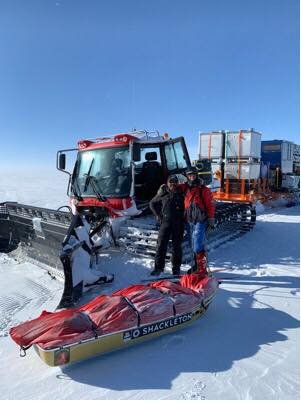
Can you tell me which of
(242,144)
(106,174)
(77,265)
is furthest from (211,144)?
(77,265)

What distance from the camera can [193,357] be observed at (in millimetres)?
3143

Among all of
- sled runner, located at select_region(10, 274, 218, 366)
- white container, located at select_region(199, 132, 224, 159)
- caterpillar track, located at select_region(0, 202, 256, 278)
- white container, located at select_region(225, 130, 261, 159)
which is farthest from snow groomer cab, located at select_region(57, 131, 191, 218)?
white container, located at select_region(199, 132, 224, 159)

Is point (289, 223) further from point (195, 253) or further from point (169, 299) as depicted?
point (169, 299)

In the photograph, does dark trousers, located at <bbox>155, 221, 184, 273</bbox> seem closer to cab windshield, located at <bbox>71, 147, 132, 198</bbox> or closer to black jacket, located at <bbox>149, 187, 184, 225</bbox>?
black jacket, located at <bbox>149, 187, 184, 225</bbox>

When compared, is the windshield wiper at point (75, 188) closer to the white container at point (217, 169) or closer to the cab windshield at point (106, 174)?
the cab windshield at point (106, 174)

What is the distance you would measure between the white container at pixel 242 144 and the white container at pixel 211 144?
0.86 ft

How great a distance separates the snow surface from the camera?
2711 millimetres

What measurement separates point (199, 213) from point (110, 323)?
2569 millimetres

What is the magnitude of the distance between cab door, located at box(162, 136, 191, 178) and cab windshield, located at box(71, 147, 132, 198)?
85 cm

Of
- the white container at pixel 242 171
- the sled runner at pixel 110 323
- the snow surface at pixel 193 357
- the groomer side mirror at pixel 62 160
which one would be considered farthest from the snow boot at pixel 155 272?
the white container at pixel 242 171

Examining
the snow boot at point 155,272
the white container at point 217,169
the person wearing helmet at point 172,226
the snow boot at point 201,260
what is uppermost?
the white container at point 217,169

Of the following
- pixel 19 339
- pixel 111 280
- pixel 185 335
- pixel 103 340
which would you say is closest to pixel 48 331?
pixel 19 339

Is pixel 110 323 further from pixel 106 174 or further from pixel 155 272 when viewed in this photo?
pixel 106 174

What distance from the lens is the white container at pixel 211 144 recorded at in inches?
523
